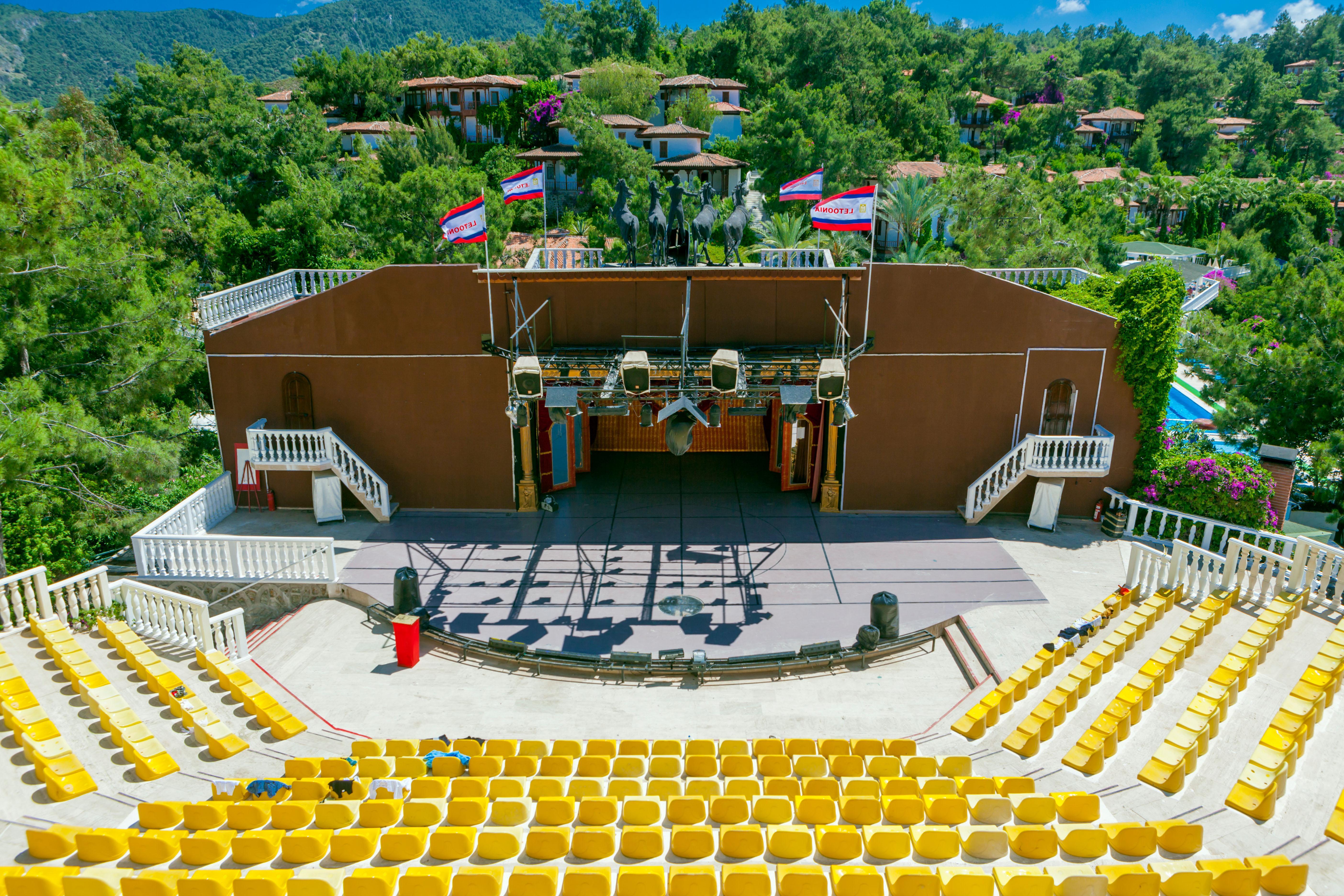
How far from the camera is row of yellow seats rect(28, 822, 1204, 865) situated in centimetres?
759

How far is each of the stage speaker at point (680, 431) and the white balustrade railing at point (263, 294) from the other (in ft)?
24.3

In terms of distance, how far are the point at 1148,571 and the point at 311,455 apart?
51.7 feet

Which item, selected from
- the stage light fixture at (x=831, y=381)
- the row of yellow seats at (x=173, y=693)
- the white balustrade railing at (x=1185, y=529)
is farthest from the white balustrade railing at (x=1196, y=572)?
the row of yellow seats at (x=173, y=693)

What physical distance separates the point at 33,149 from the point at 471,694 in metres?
14.1

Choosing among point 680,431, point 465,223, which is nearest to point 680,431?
point 680,431

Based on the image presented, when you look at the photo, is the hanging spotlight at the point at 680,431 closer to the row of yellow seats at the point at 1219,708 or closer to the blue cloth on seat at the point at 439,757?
the blue cloth on seat at the point at 439,757

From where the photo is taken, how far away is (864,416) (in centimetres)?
1766

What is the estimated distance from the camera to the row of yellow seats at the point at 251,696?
11.1 metres

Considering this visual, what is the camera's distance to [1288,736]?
31.1ft

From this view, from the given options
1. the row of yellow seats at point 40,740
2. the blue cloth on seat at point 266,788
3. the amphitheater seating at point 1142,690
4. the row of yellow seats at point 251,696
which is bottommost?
the row of yellow seats at point 251,696

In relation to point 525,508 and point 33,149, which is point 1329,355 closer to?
point 525,508

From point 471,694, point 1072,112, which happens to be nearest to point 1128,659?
point 471,694

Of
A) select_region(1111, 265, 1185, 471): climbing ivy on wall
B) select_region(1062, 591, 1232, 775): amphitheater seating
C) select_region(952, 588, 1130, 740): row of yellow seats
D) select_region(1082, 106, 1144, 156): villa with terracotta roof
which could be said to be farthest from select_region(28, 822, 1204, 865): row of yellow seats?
select_region(1082, 106, 1144, 156): villa with terracotta roof

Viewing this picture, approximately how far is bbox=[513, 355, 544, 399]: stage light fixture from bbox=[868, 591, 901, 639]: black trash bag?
663 cm
